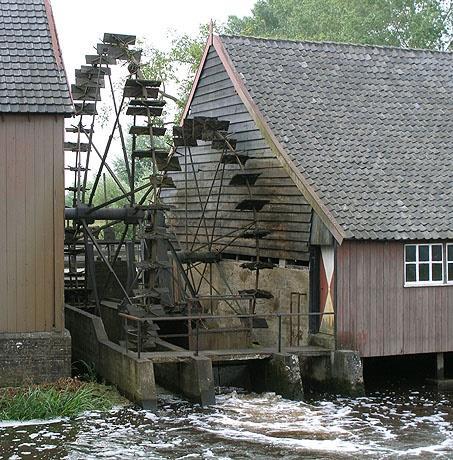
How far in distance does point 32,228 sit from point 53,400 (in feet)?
9.69

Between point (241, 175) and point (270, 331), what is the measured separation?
3.21m

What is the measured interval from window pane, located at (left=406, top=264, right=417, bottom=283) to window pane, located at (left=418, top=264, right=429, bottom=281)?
0.11 metres

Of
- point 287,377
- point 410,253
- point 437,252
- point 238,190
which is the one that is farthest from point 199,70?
point 287,377

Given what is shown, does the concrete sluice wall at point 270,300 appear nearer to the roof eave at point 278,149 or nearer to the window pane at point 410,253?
the roof eave at point 278,149

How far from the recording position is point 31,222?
54.4 ft

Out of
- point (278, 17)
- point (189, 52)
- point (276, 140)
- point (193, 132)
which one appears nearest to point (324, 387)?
point (276, 140)

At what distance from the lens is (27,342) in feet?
53.6

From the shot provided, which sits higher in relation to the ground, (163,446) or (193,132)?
(193,132)

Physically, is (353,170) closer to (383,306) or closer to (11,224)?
(383,306)

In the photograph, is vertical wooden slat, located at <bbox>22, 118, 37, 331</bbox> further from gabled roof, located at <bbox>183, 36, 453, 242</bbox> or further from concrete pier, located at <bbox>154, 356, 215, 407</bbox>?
gabled roof, located at <bbox>183, 36, 453, 242</bbox>

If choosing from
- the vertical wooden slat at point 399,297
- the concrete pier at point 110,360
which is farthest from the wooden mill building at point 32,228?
Answer: the vertical wooden slat at point 399,297

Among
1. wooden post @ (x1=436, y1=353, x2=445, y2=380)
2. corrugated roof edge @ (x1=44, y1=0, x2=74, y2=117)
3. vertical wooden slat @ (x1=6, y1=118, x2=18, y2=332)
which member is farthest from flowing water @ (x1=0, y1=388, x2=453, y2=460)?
corrugated roof edge @ (x1=44, y1=0, x2=74, y2=117)

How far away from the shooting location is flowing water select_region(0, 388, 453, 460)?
1330 centimetres

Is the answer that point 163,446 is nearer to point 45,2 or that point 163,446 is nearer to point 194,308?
point 194,308
